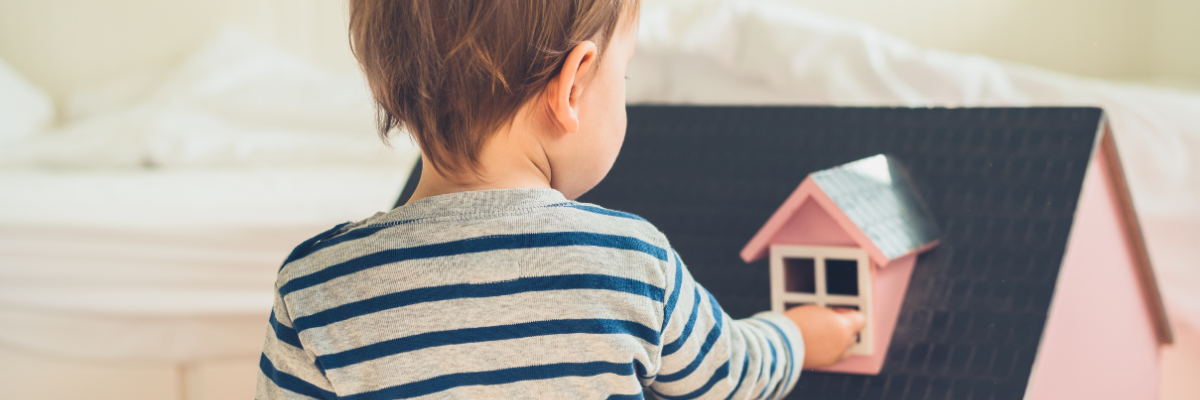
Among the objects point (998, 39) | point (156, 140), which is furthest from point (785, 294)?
point (998, 39)

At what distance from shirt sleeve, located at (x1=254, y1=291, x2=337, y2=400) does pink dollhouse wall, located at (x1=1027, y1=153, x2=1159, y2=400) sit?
40cm

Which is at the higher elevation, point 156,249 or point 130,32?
point 130,32

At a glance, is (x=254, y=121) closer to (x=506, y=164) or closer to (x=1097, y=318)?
(x=506, y=164)

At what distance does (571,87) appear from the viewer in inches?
16.1

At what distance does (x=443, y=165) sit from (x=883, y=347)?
0.99 ft

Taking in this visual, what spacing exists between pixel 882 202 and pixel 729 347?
177 millimetres

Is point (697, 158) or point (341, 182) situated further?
point (341, 182)

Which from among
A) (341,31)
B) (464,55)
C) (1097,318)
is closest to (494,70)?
(464,55)

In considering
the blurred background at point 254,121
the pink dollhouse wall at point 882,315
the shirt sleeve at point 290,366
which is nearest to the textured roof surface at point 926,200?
the pink dollhouse wall at point 882,315

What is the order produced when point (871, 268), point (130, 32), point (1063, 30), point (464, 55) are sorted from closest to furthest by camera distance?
point (464, 55)
point (871, 268)
point (1063, 30)
point (130, 32)

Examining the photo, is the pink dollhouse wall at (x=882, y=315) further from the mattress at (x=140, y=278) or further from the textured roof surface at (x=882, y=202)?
the mattress at (x=140, y=278)

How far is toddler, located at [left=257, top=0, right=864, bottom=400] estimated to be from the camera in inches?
15.3

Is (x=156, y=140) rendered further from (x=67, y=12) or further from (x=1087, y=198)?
(x=1087, y=198)

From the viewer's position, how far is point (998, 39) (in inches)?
66.5
